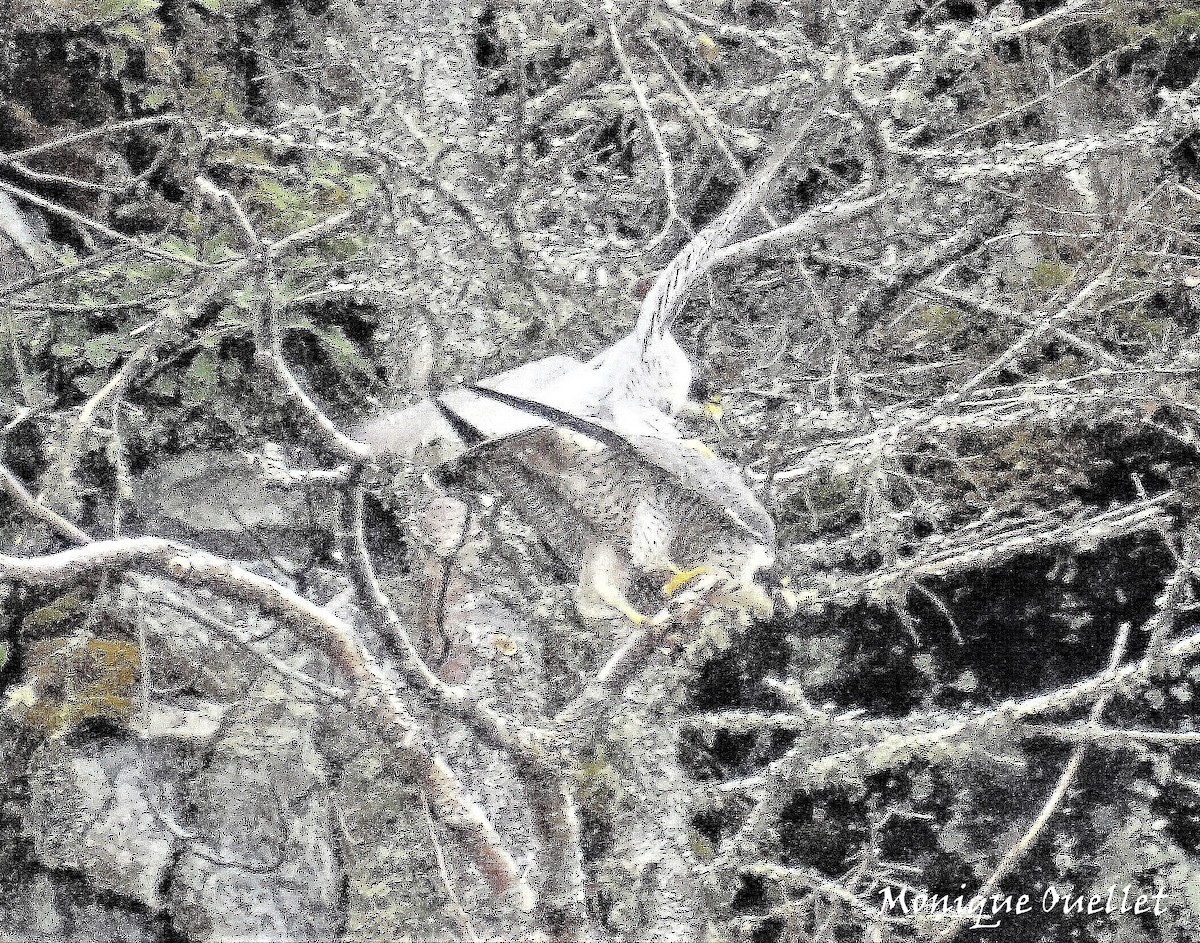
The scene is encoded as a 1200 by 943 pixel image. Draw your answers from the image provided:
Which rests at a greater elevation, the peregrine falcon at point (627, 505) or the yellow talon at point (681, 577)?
the peregrine falcon at point (627, 505)

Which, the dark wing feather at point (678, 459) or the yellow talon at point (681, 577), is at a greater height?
the dark wing feather at point (678, 459)

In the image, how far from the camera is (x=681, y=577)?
1316 millimetres

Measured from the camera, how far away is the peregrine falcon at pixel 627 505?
1243 millimetres

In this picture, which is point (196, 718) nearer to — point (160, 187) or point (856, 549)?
point (160, 187)

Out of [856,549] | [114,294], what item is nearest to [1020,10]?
[856,549]

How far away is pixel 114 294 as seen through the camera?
5.26ft

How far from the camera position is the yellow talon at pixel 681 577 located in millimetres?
1305

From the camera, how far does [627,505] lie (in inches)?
50.6

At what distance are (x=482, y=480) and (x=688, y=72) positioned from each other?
739 mm

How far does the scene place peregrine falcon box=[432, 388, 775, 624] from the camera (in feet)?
4.08

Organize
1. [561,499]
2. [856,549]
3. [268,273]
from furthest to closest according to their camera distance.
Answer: [856,549]
[268,273]
[561,499]

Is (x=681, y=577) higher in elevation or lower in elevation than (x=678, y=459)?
lower

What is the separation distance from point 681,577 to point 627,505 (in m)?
0.12

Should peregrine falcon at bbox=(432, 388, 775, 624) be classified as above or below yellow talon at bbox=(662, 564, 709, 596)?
above
